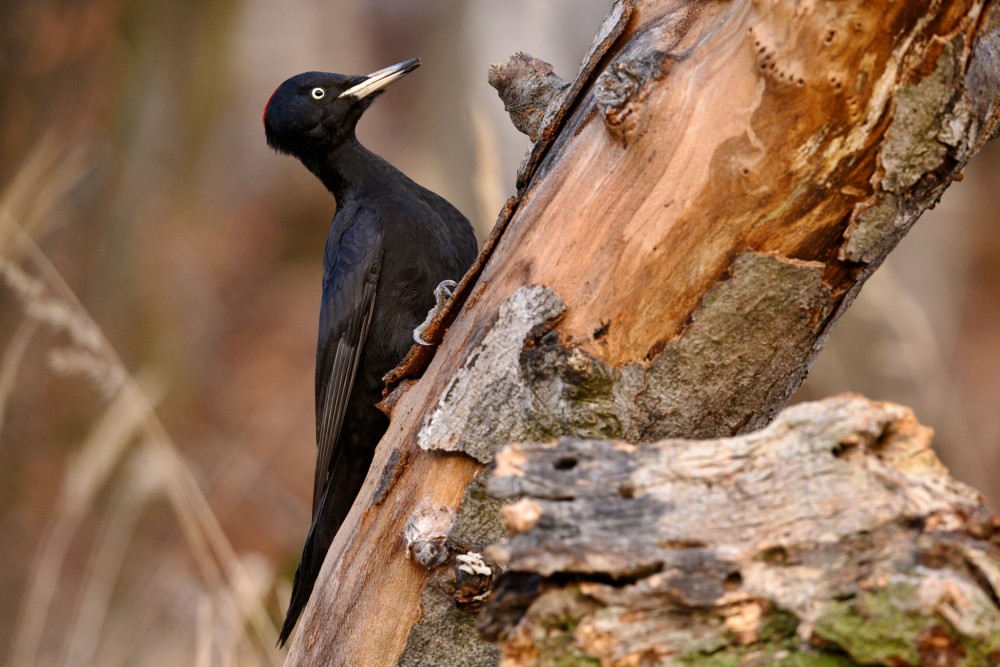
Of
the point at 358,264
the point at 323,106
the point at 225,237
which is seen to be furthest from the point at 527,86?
the point at 225,237

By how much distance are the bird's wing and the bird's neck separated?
0.18m

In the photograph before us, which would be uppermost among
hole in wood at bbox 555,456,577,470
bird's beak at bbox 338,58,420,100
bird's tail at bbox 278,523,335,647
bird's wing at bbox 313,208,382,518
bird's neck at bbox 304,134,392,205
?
bird's beak at bbox 338,58,420,100

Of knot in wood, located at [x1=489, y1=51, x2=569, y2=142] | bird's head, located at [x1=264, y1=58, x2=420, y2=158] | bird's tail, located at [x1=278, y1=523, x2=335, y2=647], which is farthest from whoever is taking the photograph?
bird's head, located at [x1=264, y1=58, x2=420, y2=158]

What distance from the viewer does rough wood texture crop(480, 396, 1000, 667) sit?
3.60 ft

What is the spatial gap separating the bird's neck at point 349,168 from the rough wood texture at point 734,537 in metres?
2.16

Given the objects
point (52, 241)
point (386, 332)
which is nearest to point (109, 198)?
point (52, 241)

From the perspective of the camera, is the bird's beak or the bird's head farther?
the bird's head

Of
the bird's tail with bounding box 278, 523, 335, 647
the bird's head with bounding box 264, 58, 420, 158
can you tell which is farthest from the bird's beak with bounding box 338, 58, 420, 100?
the bird's tail with bounding box 278, 523, 335, 647

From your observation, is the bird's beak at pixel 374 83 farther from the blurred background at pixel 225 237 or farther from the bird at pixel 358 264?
the blurred background at pixel 225 237

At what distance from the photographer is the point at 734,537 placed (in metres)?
1.14

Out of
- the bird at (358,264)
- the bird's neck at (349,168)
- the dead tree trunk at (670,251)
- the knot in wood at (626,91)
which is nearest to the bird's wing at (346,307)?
the bird at (358,264)

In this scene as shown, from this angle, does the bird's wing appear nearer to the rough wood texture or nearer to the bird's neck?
the bird's neck

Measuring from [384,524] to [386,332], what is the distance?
127 centimetres

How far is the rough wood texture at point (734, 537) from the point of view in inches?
43.2
